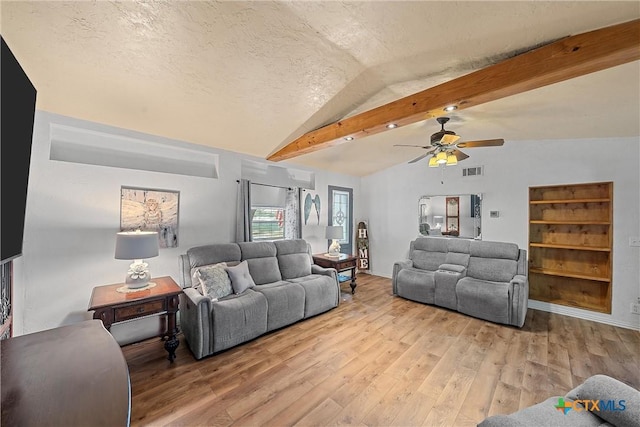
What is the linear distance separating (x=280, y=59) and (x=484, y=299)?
3.77 metres

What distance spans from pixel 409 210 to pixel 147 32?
4933mm

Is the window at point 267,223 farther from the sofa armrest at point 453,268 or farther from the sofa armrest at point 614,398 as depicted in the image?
the sofa armrest at point 614,398

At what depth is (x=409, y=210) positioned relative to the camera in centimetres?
538

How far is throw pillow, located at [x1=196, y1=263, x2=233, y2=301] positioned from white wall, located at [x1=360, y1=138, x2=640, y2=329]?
12.6ft

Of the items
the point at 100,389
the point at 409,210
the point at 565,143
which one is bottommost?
the point at 100,389

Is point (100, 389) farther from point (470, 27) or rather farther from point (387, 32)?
point (470, 27)

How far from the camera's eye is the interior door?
5449mm

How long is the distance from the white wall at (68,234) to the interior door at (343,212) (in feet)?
10.2

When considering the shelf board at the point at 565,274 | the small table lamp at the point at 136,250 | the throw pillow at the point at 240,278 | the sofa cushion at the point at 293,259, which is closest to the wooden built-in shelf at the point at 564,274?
the shelf board at the point at 565,274

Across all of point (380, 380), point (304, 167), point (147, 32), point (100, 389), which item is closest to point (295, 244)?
point (304, 167)

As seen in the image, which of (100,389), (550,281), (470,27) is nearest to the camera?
(100,389)

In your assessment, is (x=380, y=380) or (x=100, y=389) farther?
(x=380, y=380)

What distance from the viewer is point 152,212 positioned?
2.98 meters

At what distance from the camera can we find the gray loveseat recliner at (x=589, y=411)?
1.06 m
